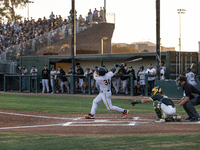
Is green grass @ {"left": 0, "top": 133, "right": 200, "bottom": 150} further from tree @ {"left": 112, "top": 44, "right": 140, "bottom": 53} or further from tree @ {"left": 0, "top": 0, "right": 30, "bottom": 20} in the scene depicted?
tree @ {"left": 0, "top": 0, "right": 30, "bottom": 20}

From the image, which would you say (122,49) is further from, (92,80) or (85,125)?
(85,125)

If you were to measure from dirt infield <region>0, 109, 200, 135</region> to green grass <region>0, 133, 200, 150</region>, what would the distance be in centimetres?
73

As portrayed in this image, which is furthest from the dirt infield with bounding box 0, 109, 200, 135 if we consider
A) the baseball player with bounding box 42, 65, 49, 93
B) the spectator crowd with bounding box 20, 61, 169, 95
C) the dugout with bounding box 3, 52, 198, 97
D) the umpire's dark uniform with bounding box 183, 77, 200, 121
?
the baseball player with bounding box 42, 65, 49, 93

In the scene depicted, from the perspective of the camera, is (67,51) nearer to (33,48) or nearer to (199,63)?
(33,48)

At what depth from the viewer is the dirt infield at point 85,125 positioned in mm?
8312

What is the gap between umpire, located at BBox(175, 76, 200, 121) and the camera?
9.82 meters

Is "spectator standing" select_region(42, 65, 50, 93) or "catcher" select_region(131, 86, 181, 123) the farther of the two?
"spectator standing" select_region(42, 65, 50, 93)

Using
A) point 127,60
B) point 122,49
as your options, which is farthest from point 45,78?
point 127,60

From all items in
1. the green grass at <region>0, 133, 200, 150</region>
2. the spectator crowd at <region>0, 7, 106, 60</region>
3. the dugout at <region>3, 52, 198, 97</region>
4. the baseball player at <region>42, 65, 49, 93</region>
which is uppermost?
the spectator crowd at <region>0, 7, 106, 60</region>

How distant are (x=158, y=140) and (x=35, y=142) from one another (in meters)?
2.43

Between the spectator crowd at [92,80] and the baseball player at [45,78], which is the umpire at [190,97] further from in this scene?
the baseball player at [45,78]

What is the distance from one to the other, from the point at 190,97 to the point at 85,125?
124 inches

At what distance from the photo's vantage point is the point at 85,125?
944 cm

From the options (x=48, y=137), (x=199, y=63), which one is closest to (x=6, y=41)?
(x=199, y=63)
